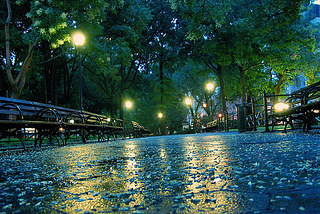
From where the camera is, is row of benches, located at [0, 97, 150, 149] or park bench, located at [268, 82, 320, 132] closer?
row of benches, located at [0, 97, 150, 149]

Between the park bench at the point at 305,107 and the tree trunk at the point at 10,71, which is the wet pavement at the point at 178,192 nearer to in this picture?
the park bench at the point at 305,107

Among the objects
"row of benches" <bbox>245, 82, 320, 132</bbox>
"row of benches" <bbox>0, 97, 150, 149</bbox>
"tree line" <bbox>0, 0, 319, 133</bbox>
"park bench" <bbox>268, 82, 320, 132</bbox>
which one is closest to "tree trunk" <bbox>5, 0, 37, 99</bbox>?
"tree line" <bbox>0, 0, 319, 133</bbox>

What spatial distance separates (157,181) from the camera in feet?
6.62

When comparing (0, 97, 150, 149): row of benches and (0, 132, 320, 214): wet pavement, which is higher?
(0, 97, 150, 149): row of benches

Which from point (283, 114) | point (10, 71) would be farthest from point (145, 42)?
point (283, 114)

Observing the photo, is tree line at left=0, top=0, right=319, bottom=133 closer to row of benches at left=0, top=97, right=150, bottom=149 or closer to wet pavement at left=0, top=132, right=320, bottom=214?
row of benches at left=0, top=97, right=150, bottom=149

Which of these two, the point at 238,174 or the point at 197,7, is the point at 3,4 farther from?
the point at 238,174

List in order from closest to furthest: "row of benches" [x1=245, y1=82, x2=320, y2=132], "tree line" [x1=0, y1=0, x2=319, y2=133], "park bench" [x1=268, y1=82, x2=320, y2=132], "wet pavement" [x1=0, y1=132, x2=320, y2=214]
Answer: "wet pavement" [x1=0, y1=132, x2=320, y2=214], "park bench" [x1=268, y1=82, x2=320, y2=132], "row of benches" [x1=245, y1=82, x2=320, y2=132], "tree line" [x1=0, y1=0, x2=319, y2=133]

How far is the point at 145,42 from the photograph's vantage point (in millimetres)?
27906

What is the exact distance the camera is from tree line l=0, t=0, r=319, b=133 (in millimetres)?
12875

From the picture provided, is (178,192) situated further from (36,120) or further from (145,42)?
(145,42)

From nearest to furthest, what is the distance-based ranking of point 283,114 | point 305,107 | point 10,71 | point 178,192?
point 178,192, point 305,107, point 283,114, point 10,71

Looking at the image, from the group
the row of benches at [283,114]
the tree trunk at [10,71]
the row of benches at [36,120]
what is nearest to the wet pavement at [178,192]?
the row of benches at [36,120]

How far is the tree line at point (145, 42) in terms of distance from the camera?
42.2 ft
